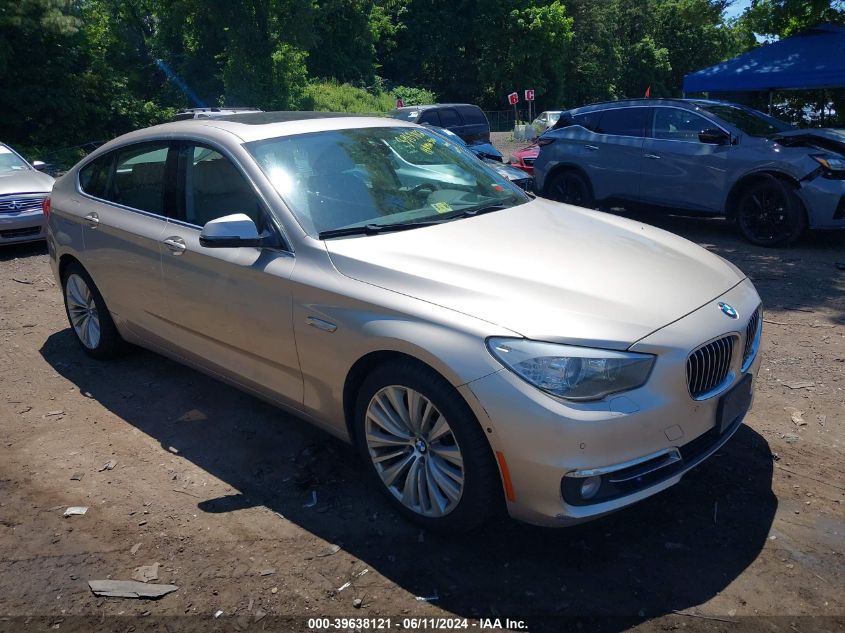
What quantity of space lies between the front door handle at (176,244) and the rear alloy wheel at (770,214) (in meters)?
6.80

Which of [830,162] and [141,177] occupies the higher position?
[141,177]

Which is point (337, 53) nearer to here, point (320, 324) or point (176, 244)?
point (176, 244)

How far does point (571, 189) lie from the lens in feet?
35.1

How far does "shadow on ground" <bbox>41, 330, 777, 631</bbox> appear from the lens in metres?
2.97

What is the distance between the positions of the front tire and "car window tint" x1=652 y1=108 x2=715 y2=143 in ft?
23.7

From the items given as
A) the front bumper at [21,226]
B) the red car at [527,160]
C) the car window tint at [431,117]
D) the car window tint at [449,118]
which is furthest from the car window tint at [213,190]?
the car window tint at [449,118]

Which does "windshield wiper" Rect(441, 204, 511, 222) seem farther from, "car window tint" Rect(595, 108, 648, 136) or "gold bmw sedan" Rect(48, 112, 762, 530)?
"car window tint" Rect(595, 108, 648, 136)

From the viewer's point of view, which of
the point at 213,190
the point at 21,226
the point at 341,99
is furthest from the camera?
the point at 341,99

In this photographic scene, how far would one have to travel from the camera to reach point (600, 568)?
123 inches

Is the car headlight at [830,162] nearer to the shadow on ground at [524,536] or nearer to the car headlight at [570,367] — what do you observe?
the shadow on ground at [524,536]

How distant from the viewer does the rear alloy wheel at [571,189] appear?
1041 centimetres

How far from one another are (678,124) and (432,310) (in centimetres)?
742

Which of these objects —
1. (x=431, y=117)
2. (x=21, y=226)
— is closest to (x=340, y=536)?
(x=21, y=226)

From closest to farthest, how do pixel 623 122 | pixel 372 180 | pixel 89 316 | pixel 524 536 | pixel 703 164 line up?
pixel 524 536 < pixel 372 180 < pixel 89 316 < pixel 703 164 < pixel 623 122
